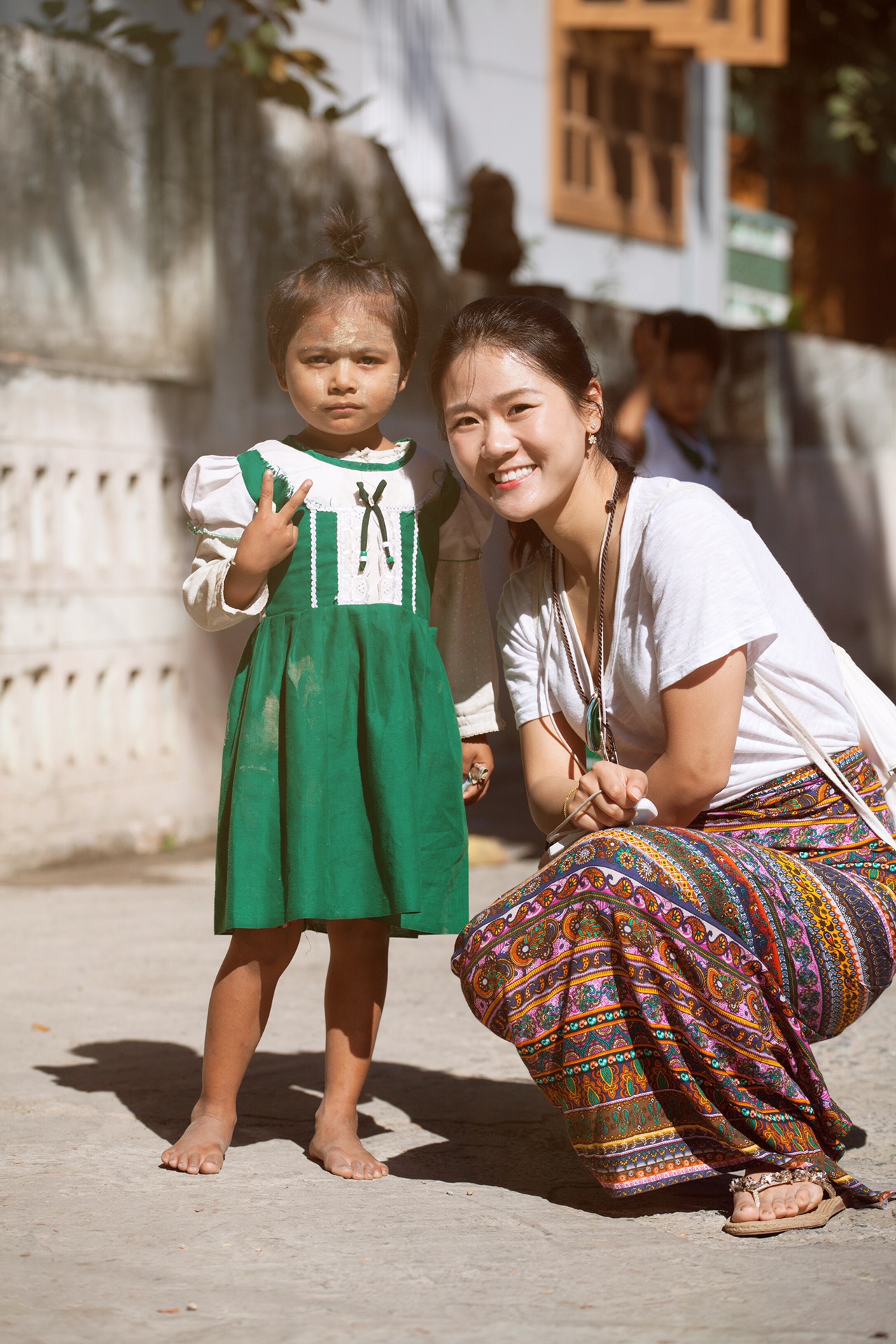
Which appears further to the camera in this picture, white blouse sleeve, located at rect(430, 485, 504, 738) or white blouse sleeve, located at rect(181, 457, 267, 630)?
white blouse sleeve, located at rect(430, 485, 504, 738)

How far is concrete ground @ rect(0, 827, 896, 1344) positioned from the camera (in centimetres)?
239

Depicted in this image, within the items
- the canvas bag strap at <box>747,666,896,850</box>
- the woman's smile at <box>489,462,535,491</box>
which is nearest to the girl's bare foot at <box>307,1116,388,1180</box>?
the canvas bag strap at <box>747,666,896,850</box>

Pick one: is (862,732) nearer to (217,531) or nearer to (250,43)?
(217,531)

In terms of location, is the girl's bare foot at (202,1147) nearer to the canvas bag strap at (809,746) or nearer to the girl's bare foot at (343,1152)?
the girl's bare foot at (343,1152)

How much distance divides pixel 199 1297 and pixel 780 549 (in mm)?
9238

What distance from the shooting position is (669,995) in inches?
106

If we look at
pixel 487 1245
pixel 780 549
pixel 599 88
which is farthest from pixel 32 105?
pixel 599 88

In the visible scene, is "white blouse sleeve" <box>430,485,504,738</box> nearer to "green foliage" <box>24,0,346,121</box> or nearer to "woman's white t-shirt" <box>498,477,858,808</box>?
"woman's white t-shirt" <box>498,477,858,808</box>

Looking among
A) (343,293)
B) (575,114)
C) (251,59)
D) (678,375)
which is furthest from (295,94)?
(575,114)

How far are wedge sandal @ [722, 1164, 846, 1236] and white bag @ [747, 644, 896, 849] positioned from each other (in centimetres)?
60

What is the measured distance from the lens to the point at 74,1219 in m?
2.80

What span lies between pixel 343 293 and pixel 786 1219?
1.73m

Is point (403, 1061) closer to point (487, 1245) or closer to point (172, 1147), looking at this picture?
point (172, 1147)

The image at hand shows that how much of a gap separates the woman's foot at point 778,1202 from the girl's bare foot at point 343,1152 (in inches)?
26.1
